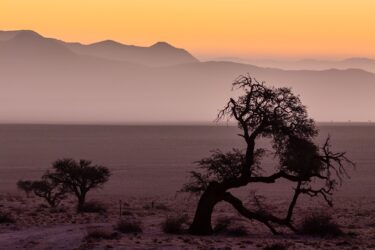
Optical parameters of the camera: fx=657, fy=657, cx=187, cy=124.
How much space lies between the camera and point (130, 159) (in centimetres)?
10475

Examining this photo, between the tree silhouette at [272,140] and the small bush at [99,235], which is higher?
the tree silhouette at [272,140]

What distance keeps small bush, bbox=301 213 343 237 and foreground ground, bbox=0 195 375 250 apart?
2.07ft

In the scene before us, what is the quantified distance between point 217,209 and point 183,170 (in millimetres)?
42917

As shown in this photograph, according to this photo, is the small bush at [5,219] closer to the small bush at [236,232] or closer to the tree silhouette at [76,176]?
the tree silhouette at [76,176]

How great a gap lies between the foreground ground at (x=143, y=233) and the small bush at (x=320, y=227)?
24.8 inches

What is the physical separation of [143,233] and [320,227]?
7783 mm

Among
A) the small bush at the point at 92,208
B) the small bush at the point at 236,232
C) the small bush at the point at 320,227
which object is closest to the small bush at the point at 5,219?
the small bush at the point at 92,208

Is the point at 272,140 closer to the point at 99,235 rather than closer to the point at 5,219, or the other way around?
the point at 99,235

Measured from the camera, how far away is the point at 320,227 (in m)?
28.9

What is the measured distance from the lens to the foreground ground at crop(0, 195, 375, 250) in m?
24.7

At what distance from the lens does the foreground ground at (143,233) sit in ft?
80.9

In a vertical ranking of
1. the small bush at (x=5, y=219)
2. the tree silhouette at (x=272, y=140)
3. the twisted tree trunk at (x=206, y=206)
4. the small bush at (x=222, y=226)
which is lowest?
the small bush at (x=5, y=219)

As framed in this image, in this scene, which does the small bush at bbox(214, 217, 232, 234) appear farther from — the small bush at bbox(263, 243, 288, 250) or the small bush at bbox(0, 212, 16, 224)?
the small bush at bbox(0, 212, 16, 224)

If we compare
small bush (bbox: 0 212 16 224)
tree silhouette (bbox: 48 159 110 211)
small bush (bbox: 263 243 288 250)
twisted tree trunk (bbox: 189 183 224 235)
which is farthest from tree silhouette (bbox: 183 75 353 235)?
tree silhouette (bbox: 48 159 110 211)
